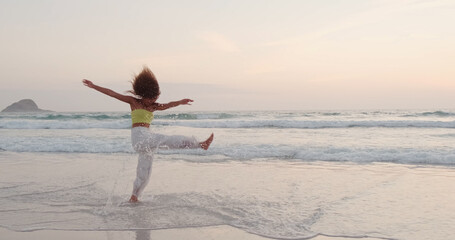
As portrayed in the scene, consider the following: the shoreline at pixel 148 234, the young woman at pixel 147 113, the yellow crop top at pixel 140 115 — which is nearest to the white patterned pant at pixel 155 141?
the young woman at pixel 147 113

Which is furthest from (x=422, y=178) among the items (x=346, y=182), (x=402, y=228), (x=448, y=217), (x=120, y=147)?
(x=120, y=147)

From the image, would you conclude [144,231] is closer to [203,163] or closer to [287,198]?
[287,198]

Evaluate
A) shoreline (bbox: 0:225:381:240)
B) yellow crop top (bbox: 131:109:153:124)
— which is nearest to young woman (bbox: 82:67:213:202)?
yellow crop top (bbox: 131:109:153:124)

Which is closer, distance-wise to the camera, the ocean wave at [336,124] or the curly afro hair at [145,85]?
the curly afro hair at [145,85]

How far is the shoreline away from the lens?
13.6 feet

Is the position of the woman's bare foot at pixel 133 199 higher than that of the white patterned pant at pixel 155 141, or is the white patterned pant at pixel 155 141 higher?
the white patterned pant at pixel 155 141

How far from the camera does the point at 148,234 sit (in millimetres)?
4277

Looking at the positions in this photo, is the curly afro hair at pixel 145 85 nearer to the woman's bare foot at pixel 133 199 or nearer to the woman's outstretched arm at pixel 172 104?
the woman's outstretched arm at pixel 172 104

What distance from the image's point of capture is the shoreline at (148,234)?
4133 millimetres

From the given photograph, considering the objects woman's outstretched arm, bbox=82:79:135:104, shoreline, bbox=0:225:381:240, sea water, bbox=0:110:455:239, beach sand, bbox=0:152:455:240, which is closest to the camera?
shoreline, bbox=0:225:381:240

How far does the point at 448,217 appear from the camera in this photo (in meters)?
4.80

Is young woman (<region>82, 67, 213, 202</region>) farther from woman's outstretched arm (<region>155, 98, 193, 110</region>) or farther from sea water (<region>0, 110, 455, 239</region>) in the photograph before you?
sea water (<region>0, 110, 455, 239</region>)

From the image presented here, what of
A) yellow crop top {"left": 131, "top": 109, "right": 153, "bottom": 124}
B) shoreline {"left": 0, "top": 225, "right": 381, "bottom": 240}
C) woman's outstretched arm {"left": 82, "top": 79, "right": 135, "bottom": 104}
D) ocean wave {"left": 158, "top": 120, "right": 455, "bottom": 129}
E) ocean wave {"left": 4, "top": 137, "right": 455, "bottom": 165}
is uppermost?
woman's outstretched arm {"left": 82, "top": 79, "right": 135, "bottom": 104}

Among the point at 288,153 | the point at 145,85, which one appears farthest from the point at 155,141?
the point at 288,153
